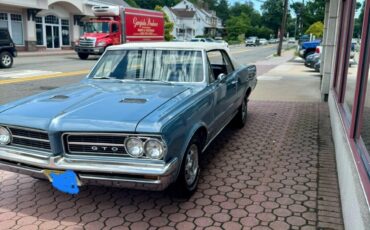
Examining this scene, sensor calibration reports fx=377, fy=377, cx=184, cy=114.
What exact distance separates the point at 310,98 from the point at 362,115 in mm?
6924

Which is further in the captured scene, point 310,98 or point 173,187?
point 310,98

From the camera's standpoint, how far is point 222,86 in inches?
202

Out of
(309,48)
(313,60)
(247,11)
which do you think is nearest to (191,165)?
(313,60)

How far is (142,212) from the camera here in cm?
383

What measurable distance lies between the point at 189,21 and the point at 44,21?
182ft

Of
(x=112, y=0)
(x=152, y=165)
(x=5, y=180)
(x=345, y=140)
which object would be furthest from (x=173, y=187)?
(x=112, y=0)

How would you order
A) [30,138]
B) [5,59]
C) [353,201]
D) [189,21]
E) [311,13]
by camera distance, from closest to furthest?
[353,201] < [30,138] < [5,59] < [311,13] < [189,21]

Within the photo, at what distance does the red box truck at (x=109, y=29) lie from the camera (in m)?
24.6

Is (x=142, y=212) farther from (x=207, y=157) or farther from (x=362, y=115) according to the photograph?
(x=362, y=115)

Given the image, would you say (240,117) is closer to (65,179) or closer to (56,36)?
(65,179)

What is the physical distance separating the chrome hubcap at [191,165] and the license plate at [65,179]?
1.12 metres

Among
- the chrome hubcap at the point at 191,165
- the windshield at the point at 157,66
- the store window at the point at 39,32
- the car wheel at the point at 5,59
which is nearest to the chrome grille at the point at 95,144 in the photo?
the chrome hubcap at the point at 191,165

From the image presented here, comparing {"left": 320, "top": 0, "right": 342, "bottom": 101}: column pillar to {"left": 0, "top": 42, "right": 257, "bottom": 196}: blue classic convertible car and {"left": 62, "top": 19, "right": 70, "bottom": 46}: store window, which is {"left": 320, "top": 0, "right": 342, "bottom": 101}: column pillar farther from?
{"left": 62, "top": 19, "right": 70, "bottom": 46}: store window

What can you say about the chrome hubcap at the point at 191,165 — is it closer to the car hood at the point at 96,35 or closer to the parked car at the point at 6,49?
the parked car at the point at 6,49
